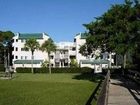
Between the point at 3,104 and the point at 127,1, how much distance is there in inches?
1328

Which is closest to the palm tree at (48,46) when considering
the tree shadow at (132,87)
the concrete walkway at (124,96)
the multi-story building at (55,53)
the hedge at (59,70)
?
the multi-story building at (55,53)

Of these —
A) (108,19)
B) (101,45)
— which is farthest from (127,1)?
(101,45)

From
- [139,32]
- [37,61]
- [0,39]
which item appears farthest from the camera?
[0,39]

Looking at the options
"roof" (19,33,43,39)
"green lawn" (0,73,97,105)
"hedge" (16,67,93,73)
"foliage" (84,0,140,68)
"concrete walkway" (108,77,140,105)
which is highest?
"roof" (19,33,43,39)

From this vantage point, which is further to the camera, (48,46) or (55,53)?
(55,53)

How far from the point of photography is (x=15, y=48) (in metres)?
131

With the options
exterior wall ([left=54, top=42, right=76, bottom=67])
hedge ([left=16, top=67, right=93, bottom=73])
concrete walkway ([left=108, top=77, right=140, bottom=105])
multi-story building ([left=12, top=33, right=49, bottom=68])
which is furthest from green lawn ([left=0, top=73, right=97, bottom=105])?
exterior wall ([left=54, top=42, right=76, bottom=67])

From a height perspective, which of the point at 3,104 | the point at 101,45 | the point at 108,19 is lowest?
the point at 3,104

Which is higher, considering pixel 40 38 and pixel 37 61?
pixel 40 38

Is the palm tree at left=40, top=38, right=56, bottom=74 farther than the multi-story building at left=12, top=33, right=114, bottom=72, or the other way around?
the multi-story building at left=12, top=33, right=114, bottom=72

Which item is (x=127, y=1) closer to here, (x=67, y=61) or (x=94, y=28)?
(x=94, y=28)

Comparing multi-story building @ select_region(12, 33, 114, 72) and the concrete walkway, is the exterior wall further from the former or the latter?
the concrete walkway

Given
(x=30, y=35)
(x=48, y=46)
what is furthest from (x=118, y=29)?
(x=30, y=35)

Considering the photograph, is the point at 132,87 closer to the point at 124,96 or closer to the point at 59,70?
the point at 124,96
